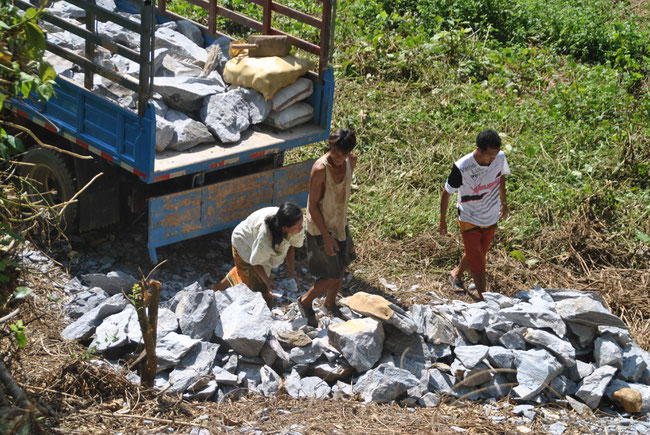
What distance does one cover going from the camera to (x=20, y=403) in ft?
12.4

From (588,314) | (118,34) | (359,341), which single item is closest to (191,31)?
(118,34)

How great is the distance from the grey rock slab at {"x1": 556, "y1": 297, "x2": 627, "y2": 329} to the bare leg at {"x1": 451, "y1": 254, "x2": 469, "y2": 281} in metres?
1.27

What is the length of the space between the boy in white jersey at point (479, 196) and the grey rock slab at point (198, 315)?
2.06 metres

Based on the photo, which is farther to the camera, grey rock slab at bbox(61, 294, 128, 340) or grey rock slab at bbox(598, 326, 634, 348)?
grey rock slab at bbox(598, 326, 634, 348)

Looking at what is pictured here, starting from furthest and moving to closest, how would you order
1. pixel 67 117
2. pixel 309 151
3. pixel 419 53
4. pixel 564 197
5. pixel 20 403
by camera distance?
1. pixel 419 53
2. pixel 309 151
3. pixel 564 197
4. pixel 67 117
5. pixel 20 403

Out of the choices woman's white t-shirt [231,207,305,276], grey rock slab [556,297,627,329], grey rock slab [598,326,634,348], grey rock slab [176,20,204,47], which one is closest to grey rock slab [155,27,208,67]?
grey rock slab [176,20,204,47]

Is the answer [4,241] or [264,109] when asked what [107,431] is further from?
[264,109]

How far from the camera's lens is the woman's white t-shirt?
548cm

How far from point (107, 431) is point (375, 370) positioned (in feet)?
5.43

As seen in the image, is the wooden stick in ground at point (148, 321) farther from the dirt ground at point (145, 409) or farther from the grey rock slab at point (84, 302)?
the grey rock slab at point (84, 302)

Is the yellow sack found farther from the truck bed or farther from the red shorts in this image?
the red shorts

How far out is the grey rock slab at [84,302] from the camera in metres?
5.26

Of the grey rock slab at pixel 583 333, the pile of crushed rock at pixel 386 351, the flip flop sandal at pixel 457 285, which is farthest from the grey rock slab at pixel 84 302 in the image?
the grey rock slab at pixel 583 333

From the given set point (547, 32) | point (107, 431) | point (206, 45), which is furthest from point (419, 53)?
point (107, 431)
